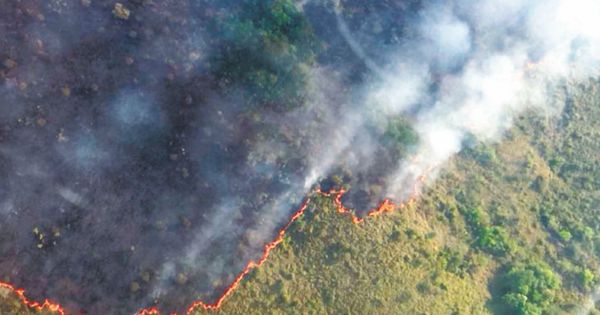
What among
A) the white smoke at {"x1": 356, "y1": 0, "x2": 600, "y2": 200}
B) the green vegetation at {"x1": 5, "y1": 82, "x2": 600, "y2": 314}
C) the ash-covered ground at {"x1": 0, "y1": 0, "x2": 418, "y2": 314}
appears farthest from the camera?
the white smoke at {"x1": 356, "y1": 0, "x2": 600, "y2": 200}

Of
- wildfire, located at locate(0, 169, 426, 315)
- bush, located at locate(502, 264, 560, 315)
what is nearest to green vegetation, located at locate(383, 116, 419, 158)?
wildfire, located at locate(0, 169, 426, 315)

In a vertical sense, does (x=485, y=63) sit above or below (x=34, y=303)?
above

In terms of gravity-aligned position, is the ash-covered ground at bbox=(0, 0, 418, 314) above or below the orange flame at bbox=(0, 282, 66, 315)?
above

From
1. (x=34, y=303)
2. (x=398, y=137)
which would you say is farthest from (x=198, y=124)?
(x=34, y=303)

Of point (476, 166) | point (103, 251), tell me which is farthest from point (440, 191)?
point (103, 251)

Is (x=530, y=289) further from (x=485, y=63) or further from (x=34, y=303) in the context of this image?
(x=34, y=303)

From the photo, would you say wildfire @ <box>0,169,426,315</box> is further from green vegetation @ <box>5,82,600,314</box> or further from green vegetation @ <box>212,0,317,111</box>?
green vegetation @ <box>212,0,317,111</box>
